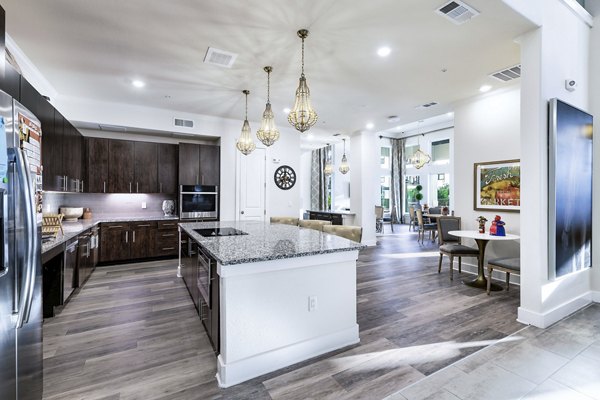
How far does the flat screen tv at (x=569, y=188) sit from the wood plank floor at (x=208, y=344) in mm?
859

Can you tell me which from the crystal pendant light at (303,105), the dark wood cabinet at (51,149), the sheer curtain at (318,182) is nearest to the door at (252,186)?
the dark wood cabinet at (51,149)

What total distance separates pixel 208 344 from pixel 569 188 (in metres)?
4.18

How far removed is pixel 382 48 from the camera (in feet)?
11.3

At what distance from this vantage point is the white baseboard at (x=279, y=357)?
204 cm

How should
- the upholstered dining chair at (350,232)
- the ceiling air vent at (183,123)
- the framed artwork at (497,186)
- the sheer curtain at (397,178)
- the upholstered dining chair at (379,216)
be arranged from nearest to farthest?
the upholstered dining chair at (350,232)
the framed artwork at (497,186)
the ceiling air vent at (183,123)
the upholstered dining chair at (379,216)
the sheer curtain at (397,178)

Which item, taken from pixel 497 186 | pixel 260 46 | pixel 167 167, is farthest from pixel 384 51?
pixel 167 167

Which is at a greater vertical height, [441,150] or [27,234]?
[441,150]

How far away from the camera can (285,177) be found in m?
7.20

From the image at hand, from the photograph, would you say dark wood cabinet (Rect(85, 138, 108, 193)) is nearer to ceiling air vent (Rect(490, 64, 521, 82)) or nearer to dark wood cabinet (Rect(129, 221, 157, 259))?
dark wood cabinet (Rect(129, 221, 157, 259))

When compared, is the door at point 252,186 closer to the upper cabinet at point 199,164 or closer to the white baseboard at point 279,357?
the upper cabinet at point 199,164

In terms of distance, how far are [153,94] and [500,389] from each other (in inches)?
233

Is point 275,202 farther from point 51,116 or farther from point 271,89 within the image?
point 51,116

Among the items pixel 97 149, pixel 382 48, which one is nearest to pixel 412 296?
pixel 382 48

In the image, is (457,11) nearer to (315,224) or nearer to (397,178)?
(315,224)
